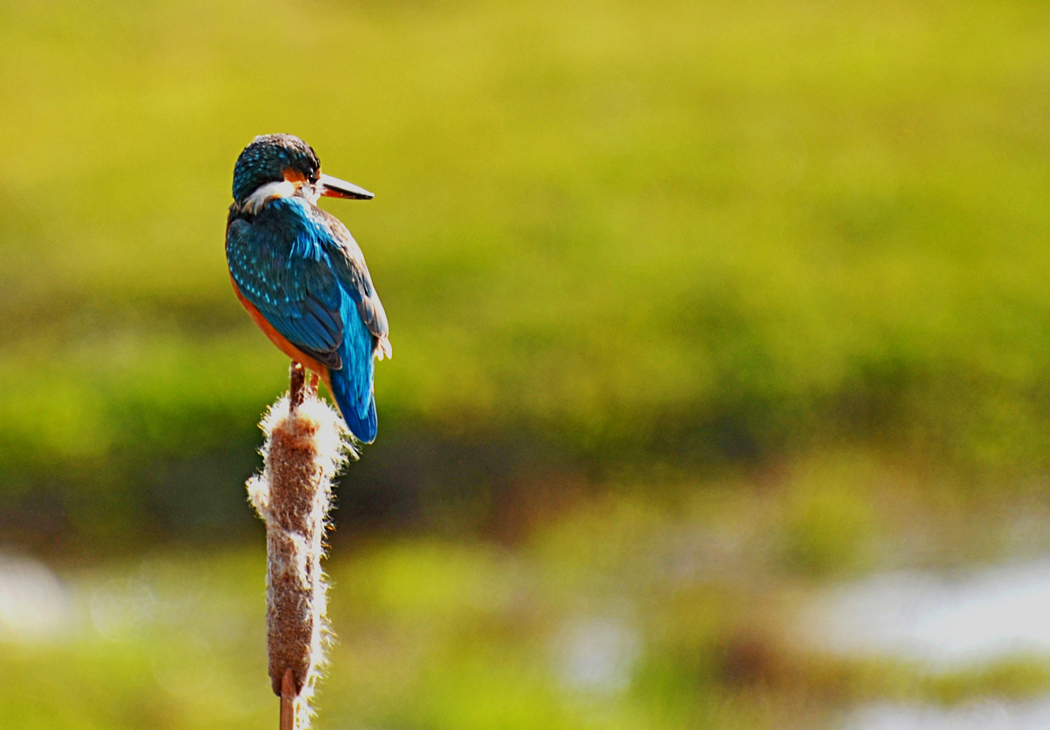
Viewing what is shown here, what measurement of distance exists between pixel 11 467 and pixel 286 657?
6.44 meters

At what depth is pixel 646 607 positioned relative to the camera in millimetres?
7441

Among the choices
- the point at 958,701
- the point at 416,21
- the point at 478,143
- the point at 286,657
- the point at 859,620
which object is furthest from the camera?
the point at 416,21

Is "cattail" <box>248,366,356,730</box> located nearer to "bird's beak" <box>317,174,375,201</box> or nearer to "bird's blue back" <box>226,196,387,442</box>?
"bird's blue back" <box>226,196,387,442</box>

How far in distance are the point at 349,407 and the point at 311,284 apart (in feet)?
1.41

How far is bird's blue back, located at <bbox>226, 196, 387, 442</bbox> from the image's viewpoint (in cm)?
301

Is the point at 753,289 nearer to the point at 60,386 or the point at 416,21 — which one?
the point at 60,386

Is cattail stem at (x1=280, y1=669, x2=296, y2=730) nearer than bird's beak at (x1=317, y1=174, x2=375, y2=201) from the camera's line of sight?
Yes

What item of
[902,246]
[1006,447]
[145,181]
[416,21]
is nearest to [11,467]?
[145,181]

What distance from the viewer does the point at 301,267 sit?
3.15 meters

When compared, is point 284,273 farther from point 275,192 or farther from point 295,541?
point 295,541

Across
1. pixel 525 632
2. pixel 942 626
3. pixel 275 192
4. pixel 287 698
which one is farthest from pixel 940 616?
pixel 287 698

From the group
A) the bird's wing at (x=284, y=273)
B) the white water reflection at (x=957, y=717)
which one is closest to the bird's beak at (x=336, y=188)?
the bird's wing at (x=284, y=273)

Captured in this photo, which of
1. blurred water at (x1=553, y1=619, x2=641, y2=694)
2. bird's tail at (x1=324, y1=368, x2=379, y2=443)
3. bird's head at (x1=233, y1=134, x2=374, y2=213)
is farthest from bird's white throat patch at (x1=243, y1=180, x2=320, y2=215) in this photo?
blurred water at (x1=553, y1=619, x2=641, y2=694)

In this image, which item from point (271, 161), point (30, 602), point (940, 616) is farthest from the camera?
point (940, 616)
